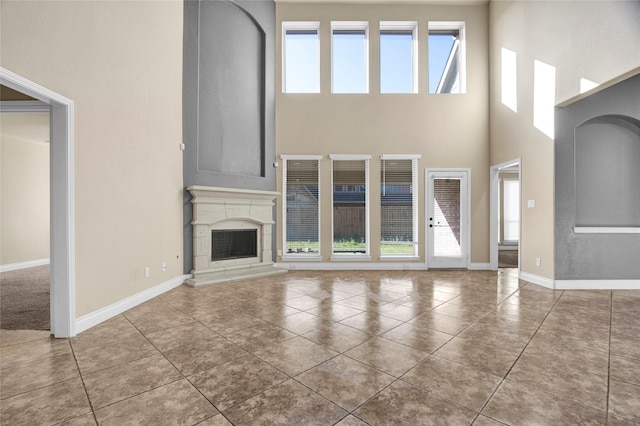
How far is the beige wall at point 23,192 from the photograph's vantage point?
5930mm

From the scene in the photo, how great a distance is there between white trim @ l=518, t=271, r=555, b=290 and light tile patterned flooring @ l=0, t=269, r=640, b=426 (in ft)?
2.48

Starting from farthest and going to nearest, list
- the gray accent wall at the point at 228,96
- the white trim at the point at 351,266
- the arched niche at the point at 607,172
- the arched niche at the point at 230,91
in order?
1. the white trim at the point at 351,266
2. the arched niche at the point at 230,91
3. the gray accent wall at the point at 228,96
4. the arched niche at the point at 607,172

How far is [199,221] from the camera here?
4855 mm

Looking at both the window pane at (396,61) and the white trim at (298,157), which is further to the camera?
the window pane at (396,61)

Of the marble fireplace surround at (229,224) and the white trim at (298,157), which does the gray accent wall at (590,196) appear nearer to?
the white trim at (298,157)

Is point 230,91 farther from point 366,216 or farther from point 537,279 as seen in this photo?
point 537,279

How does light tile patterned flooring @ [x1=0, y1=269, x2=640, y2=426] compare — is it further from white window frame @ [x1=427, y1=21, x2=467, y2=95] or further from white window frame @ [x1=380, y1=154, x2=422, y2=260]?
white window frame @ [x1=427, y1=21, x2=467, y2=95]

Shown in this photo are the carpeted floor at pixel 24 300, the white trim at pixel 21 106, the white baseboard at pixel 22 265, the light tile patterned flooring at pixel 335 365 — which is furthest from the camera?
the white baseboard at pixel 22 265

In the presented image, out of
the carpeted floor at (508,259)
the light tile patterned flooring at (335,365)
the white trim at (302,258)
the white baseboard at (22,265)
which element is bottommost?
the carpeted floor at (508,259)

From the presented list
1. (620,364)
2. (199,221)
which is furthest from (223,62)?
(620,364)

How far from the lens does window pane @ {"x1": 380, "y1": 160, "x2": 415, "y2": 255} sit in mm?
6246

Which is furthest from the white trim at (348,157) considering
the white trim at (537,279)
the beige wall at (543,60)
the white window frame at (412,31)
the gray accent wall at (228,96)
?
the white trim at (537,279)

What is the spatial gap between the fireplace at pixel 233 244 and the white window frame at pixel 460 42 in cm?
513

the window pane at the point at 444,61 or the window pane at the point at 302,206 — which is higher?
the window pane at the point at 444,61
